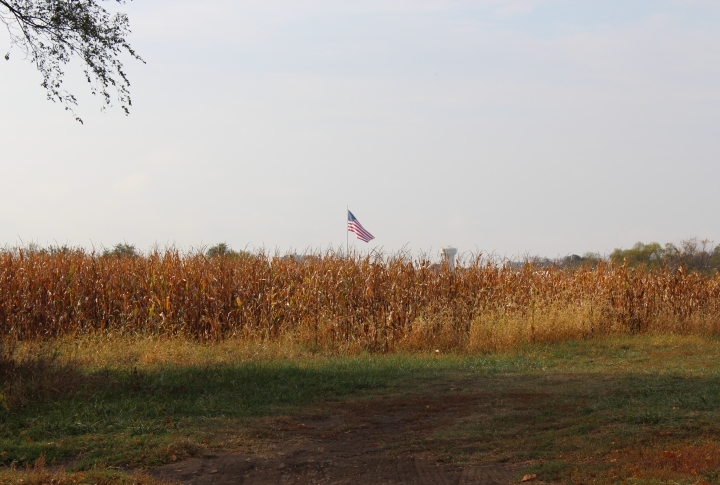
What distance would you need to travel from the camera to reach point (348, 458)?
6.99m

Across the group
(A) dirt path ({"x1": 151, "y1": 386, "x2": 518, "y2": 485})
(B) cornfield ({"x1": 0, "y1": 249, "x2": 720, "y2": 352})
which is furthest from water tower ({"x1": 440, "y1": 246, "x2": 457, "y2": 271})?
(A) dirt path ({"x1": 151, "y1": 386, "x2": 518, "y2": 485})

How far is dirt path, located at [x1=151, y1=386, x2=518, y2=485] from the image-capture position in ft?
20.5

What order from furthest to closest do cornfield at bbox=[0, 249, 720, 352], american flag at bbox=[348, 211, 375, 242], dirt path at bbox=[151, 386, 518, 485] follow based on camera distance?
1. american flag at bbox=[348, 211, 375, 242]
2. cornfield at bbox=[0, 249, 720, 352]
3. dirt path at bbox=[151, 386, 518, 485]

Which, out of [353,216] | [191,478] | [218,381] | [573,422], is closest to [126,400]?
[218,381]

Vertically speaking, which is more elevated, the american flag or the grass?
the american flag

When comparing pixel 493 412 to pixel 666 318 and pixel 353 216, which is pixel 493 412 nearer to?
pixel 666 318

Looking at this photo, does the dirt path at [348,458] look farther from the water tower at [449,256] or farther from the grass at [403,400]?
the water tower at [449,256]

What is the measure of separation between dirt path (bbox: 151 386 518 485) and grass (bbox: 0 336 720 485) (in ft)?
0.54

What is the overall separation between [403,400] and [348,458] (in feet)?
9.89

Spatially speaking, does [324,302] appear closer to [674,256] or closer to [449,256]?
[449,256]

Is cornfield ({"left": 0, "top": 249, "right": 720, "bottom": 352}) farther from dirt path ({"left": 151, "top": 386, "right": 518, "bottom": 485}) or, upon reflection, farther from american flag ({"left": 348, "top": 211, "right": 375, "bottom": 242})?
dirt path ({"left": 151, "top": 386, "right": 518, "bottom": 485})

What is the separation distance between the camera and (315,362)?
1320cm

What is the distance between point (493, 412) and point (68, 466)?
15.5 ft

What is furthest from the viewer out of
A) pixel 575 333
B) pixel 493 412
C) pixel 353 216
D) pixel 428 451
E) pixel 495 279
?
pixel 353 216
